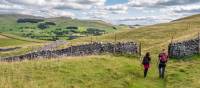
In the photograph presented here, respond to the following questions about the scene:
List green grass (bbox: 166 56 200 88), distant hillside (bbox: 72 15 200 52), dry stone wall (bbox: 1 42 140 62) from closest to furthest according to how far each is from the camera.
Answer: green grass (bbox: 166 56 200 88) → dry stone wall (bbox: 1 42 140 62) → distant hillside (bbox: 72 15 200 52)

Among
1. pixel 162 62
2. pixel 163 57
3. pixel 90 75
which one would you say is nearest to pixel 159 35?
pixel 162 62

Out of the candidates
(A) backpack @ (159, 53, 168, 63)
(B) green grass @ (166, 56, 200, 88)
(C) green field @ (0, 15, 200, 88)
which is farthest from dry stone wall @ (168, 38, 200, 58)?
(A) backpack @ (159, 53, 168, 63)

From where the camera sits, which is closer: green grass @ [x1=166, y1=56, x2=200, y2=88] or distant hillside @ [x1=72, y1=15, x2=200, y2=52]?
green grass @ [x1=166, y1=56, x2=200, y2=88]

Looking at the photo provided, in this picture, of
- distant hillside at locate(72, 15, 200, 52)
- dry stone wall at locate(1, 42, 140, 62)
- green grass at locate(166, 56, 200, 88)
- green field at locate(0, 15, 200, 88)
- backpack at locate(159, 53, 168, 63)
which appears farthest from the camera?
distant hillside at locate(72, 15, 200, 52)

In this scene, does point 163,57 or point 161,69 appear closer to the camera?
point 163,57

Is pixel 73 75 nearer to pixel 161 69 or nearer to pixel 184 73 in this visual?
pixel 161 69

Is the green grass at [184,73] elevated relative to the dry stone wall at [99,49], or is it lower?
lower

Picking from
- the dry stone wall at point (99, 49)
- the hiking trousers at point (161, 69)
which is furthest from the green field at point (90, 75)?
the dry stone wall at point (99, 49)

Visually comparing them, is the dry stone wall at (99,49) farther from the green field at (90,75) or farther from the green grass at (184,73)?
the green field at (90,75)

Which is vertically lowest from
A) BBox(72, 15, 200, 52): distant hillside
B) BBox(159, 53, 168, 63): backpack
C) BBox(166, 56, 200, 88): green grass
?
BBox(72, 15, 200, 52): distant hillside

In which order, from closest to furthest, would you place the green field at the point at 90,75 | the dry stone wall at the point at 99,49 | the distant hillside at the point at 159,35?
the green field at the point at 90,75, the dry stone wall at the point at 99,49, the distant hillside at the point at 159,35

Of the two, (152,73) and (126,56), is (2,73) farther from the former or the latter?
(126,56)

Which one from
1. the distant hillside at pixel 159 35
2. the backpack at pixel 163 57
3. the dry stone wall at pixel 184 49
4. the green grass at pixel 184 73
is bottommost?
the distant hillside at pixel 159 35

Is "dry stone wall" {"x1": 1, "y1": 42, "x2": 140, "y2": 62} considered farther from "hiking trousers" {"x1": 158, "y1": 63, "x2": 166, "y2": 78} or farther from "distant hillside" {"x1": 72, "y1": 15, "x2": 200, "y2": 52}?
"distant hillside" {"x1": 72, "y1": 15, "x2": 200, "y2": 52}
